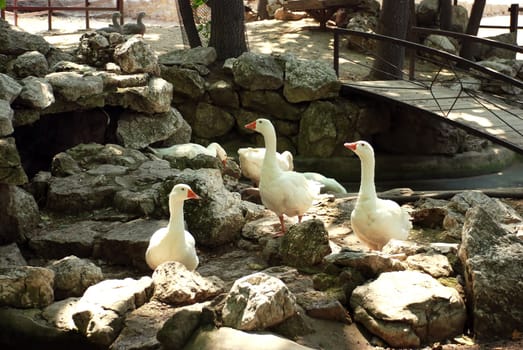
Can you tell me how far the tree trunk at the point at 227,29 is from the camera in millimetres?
11891

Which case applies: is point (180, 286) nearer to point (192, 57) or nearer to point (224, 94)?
point (224, 94)

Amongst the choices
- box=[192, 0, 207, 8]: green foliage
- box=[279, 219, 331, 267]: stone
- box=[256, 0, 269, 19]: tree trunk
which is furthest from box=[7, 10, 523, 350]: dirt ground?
box=[279, 219, 331, 267]: stone

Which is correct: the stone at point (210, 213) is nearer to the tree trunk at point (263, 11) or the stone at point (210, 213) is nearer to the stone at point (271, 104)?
the stone at point (271, 104)

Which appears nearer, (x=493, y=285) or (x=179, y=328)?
(x=179, y=328)

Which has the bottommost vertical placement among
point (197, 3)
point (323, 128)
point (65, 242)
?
point (323, 128)

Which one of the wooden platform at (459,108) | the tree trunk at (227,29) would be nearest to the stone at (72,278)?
the wooden platform at (459,108)

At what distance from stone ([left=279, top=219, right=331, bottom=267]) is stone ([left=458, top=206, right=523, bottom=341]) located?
1044 mm

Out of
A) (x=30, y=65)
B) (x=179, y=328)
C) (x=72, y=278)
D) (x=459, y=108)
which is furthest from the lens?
(x=459, y=108)

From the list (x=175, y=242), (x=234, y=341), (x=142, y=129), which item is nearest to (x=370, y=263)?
(x=234, y=341)

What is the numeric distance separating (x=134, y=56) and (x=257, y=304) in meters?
5.63

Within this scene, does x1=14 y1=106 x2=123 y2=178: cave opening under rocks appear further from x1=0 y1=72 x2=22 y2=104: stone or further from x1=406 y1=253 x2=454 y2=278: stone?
x1=406 y1=253 x2=454 y2=278: stone

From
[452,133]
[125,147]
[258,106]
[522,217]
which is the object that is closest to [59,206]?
[125,147]

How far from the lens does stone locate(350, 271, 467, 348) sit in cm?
433

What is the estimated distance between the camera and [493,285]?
14.5 ft
